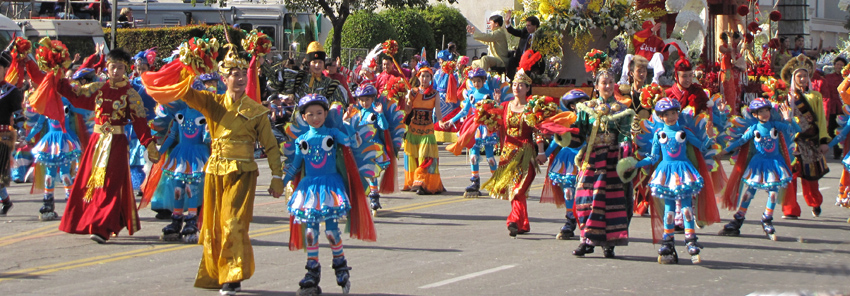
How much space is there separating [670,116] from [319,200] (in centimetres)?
374

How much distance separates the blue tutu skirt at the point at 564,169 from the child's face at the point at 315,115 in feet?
10.6

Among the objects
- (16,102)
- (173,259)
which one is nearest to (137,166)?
(16,102)

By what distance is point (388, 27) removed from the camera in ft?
111

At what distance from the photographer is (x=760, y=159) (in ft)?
34.6

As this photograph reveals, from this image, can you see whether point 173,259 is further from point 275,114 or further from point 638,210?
Answer: point 275,114

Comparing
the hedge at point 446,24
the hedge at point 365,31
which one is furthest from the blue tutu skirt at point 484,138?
the hedge at point 446,24

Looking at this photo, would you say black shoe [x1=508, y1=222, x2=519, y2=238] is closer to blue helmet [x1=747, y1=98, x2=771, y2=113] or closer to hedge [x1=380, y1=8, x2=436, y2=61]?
blue helmet [x1=747, y1=98, x2=771, y2=113]

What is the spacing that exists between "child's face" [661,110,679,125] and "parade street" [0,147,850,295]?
4.38 ft

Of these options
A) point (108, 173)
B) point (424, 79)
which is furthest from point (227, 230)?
point (424, 79)

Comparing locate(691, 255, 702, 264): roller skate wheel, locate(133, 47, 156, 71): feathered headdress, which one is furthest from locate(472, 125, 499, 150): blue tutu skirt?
locate(691, 255, 702, 264): roller skate wheel

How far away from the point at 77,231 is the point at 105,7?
68.1ft

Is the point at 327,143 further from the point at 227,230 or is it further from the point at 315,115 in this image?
the point at 227,230

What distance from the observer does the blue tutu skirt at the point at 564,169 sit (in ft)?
31.5

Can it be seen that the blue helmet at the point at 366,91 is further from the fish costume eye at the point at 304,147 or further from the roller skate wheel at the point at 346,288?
the roller skate wheel at the point at 346,288
